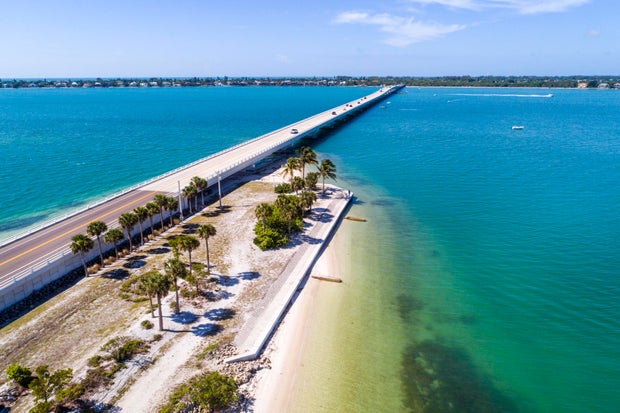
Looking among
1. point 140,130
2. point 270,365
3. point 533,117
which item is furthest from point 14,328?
point 533,117

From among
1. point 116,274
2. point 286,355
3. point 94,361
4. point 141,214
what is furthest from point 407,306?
point 141,214

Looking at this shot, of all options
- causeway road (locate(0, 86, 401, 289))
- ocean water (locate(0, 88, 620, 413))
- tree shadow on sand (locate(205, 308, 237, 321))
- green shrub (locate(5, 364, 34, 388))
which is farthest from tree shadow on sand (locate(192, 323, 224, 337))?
causeway road (locate(0, 86, 401, 289))

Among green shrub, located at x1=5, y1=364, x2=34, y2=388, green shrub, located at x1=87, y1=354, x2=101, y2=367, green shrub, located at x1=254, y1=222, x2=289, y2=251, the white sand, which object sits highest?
green shrub, located at x1=254, y1=222, x2=289, y2=251

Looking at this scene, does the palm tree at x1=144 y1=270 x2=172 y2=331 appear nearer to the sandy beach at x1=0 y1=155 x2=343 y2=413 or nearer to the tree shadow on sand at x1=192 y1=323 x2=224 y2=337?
the tree shadow on sand at x1=192 y1=323 x2=224 y2=337

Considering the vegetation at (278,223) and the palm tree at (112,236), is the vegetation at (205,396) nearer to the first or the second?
the palm tree at (112,236)

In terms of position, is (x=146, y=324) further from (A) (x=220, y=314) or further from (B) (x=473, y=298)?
(B) (x=473, y=298)

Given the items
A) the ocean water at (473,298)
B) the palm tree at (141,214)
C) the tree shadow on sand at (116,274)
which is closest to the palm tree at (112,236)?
the tree shadow on sand at (116,274)

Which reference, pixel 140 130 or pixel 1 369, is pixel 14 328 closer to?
pixel 1 369
